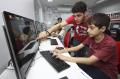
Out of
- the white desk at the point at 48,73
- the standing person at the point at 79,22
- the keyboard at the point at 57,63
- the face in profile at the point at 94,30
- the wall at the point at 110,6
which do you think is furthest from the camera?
the wall at the point at 110,6

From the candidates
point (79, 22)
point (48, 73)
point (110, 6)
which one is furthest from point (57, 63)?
point (110, 6)

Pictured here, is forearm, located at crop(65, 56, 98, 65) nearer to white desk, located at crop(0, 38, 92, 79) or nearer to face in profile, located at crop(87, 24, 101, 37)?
white desk, located at crop(0, 38, 92, 79)

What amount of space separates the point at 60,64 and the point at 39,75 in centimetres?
25

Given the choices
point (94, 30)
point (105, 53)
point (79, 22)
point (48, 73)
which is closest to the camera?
point (48, 73)

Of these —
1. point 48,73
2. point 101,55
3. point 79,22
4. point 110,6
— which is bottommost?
point 48,73

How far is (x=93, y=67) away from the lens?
1.39m

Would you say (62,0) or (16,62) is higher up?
(62,0)

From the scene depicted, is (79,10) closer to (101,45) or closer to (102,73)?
(101,45)

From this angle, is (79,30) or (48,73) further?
(79,30)

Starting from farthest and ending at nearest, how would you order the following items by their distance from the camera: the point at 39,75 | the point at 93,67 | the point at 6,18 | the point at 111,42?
the point at 93,67 → the point at 111,42 → the point at 39,75 → the point at 6,18

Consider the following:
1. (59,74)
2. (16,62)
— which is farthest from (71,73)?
(16,62)

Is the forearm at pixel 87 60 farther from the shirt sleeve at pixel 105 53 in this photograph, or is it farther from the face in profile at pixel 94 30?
the face in profile at pixel 94 30

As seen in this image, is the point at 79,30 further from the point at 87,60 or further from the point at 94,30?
the point at 87,60

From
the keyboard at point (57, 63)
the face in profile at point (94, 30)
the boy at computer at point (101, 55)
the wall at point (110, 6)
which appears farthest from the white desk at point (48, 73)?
the wall at point (110, 6)
